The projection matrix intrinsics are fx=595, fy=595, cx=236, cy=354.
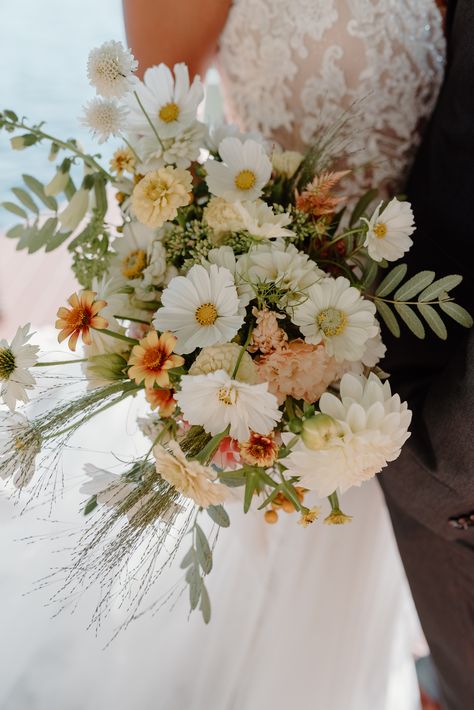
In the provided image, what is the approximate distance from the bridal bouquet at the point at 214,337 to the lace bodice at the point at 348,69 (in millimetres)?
231

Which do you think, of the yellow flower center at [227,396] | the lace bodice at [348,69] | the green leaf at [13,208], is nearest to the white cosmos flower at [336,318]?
the yellow flower center at [227,396]

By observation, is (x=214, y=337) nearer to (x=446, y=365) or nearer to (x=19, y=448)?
(x=19, y=448)

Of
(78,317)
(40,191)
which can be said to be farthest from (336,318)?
(40,191)

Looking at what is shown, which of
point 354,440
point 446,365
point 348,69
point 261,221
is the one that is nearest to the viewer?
point 354,440

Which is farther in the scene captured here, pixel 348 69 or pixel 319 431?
pixel 348 69

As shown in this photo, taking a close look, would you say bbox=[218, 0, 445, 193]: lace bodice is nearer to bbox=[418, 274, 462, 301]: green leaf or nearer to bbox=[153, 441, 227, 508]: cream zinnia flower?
bbox=[418, 274, 462, 301]: green leaf

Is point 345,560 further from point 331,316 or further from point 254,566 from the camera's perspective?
point 331,316

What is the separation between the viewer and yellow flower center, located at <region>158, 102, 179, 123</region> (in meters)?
0.64

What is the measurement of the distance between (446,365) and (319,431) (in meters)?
0.35

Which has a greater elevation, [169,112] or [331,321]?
[169,112]

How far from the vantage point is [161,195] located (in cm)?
58

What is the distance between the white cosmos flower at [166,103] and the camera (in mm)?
636

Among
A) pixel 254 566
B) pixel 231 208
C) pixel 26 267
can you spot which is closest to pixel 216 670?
pixel 254 566

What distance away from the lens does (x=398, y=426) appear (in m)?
0.48
